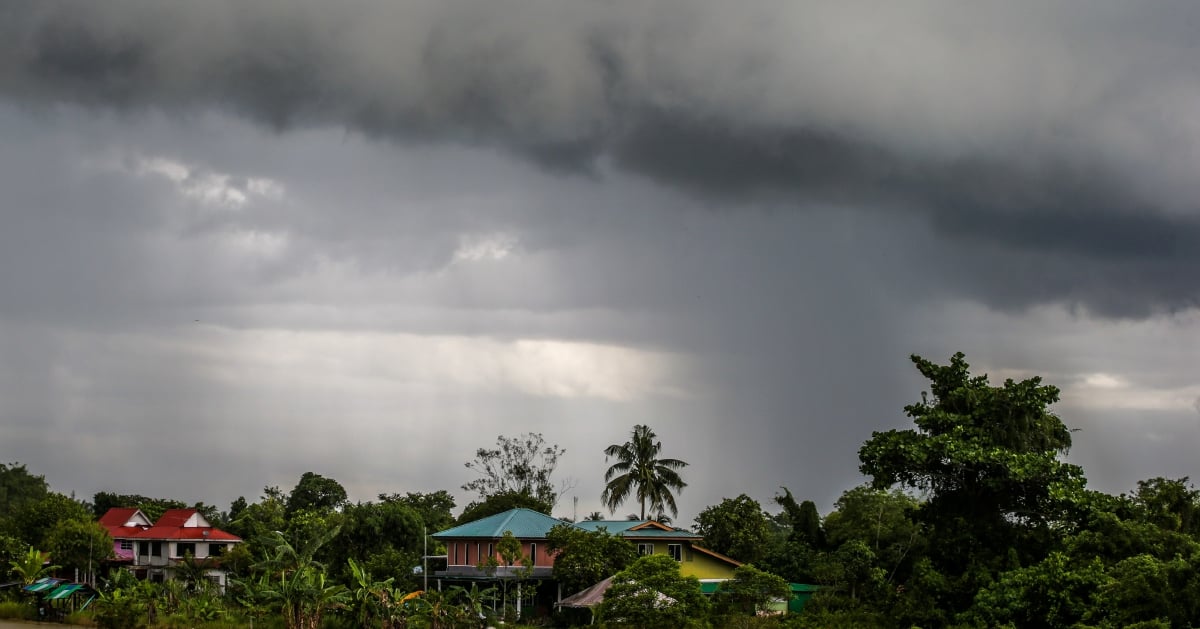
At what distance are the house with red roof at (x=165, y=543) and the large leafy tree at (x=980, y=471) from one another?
184 feet

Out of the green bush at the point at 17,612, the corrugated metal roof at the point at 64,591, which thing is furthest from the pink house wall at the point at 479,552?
the green bush at the point at 17,612

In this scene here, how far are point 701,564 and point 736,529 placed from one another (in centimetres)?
760

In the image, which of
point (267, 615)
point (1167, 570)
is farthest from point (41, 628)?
point (1167, 570)

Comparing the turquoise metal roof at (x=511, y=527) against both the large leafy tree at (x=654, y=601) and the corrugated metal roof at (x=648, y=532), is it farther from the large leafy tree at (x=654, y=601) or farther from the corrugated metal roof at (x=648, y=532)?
the large leafy tree at (x=654, y=601)

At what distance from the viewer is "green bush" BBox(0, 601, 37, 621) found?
187 feet

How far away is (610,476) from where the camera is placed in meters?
77.6

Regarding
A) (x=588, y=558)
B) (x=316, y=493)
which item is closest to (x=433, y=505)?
(x=316, y=493)

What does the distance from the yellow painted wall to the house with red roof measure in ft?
117

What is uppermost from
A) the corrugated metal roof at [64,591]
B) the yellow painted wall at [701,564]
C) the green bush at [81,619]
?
the yellow painted wall at [701,564]

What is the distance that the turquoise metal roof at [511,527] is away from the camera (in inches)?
2325

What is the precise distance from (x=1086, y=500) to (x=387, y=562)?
40.7 meters

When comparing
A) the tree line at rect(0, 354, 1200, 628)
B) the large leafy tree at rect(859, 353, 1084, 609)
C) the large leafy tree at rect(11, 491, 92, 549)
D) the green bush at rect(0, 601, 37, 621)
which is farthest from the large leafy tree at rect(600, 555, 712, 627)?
the large leafy tree at rect(11, 491, 92, 549)

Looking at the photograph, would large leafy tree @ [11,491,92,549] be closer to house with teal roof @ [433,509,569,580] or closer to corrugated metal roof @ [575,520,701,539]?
house with teal roof @ [433,509,569,580]

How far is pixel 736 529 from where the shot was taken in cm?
6612
